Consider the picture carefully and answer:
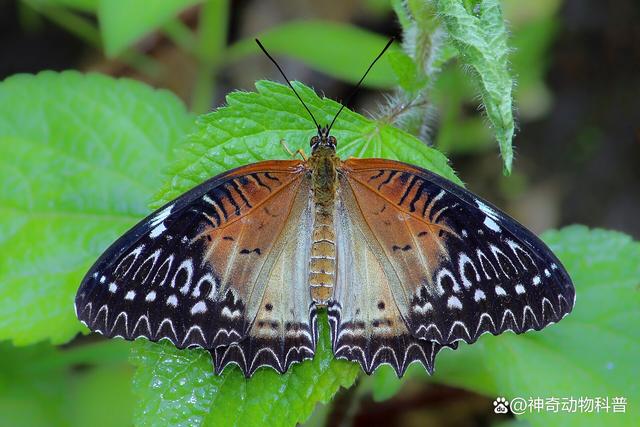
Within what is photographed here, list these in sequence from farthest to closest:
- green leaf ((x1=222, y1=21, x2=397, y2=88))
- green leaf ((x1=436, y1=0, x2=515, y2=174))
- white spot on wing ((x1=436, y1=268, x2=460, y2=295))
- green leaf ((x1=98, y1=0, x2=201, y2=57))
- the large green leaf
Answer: green leaf ((x1=222, y1=21, x2=397, y2=88)), green leaf ((x1=98, y1=0, x2=201, y2=57)), the large green leaf, white spot on wing ((x1=436, y1=268, x2=460, y2=295)), green leaf ((x1=436, y1=0, x2=515, y2=174))

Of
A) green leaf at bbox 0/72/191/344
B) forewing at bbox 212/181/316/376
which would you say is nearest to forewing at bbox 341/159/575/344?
forewing at bbox 212/181/316/376

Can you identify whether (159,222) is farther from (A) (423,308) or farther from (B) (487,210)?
(B) (487,210)

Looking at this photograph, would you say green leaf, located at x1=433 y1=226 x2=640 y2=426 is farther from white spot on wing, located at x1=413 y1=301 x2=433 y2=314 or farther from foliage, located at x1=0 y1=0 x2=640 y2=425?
white spot on wing, located at x1=413 y1=301 x2=433 y2=314

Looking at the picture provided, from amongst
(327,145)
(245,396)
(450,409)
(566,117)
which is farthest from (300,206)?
(566,117)

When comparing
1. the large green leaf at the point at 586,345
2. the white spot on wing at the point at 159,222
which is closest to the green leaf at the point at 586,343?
the large green leaf at the point at 586,345

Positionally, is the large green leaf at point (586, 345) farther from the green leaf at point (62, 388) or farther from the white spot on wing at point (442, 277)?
the green leaf at point (62, 388)

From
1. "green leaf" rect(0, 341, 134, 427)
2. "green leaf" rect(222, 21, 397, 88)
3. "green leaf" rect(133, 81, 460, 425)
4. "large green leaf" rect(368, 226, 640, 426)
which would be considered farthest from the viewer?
"green leaf" rect(222, 21, 397, 88)

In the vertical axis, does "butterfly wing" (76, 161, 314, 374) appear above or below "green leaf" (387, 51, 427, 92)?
below

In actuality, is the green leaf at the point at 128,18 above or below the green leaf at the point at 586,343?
above
